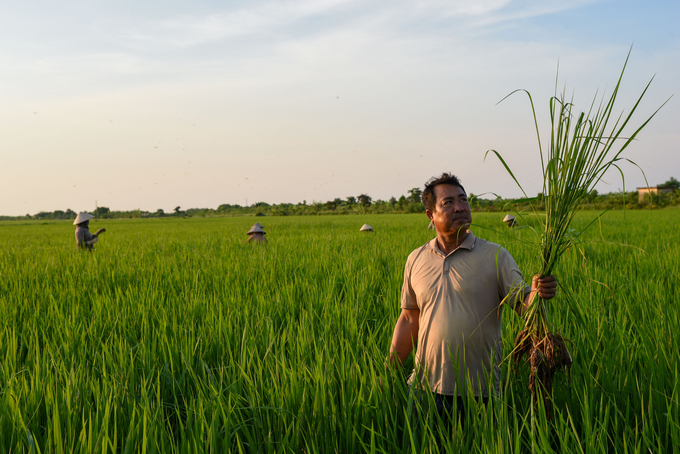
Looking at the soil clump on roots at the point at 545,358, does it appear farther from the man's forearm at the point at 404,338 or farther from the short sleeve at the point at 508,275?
the man's forearm at the point at 404,338

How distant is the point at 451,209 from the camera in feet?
5.43

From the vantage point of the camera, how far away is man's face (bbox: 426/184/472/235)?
1645 millimetres

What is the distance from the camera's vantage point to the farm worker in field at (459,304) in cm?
163

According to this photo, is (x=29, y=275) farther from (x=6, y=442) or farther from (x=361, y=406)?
(x=361, y=406)

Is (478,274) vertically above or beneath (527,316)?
above

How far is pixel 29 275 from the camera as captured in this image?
5129 millimetres

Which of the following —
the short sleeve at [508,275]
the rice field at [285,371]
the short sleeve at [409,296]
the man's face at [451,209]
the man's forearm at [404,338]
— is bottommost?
the rice field at [285,371]

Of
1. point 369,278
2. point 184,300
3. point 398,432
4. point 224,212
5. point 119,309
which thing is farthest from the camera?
point 224,212

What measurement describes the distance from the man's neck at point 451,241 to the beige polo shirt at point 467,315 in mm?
25

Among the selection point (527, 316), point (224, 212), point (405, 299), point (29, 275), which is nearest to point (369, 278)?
point (405, 299)

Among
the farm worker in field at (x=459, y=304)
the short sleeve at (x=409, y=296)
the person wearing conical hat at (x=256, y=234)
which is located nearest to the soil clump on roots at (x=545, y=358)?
the farm worker in field at (x=459, y=304)

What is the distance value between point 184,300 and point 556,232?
3.38 meters

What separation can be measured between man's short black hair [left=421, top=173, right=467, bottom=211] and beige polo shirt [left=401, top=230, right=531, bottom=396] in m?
0.23

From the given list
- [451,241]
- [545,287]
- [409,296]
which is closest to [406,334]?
[409,296]
